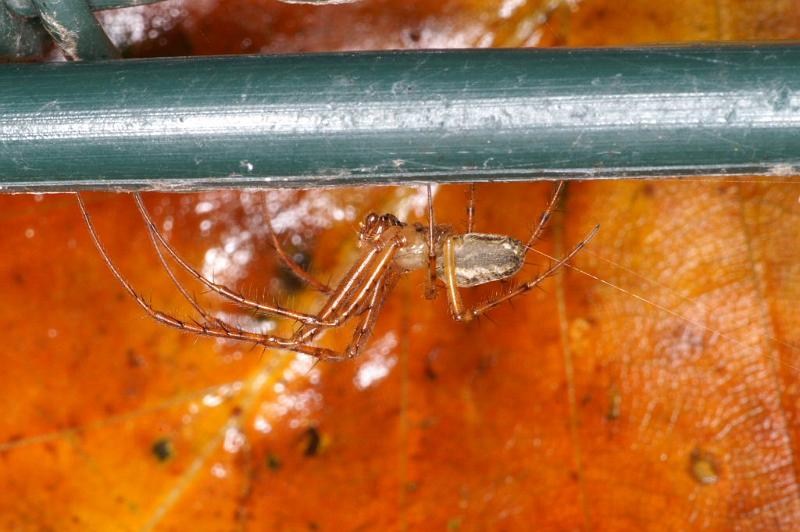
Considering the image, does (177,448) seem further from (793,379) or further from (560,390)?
(793,379)

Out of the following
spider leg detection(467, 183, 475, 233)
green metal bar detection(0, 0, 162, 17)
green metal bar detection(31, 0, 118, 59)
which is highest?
green metal bar detection(0, 0, 162, 17)

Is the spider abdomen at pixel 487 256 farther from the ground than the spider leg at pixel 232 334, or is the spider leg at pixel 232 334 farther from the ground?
the spider abdomen at pixel 487 256

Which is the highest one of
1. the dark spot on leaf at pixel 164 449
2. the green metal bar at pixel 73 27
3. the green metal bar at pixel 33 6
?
the green metal bar at pixel 33 6

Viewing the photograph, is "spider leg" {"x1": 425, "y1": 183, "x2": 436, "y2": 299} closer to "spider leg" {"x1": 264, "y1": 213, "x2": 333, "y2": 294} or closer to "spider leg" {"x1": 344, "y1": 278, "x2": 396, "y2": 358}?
"spider leg" {"x1": 344, "y1": 278, "x2": 396, "y2": 358}

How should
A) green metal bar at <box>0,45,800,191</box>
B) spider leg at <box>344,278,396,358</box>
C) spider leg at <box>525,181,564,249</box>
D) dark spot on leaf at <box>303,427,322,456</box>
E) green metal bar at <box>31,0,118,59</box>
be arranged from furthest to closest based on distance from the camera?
dark spot on leaf at <box>303,427,322,456</box>, spider leg at <box>344,278,396,358</box>, spider leg at <box>525,181,564,249</box>, green metal bar at <box>31,0,118,59</box>, green metal bar at <box>0,45,800,191</box>

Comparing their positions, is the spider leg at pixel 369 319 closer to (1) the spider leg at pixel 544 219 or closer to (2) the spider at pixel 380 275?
(2) the spider at pixel 380 275

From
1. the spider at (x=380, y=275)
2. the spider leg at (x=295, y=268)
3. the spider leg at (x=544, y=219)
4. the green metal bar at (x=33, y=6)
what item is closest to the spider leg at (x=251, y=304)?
the spider at (x=380, y=275)

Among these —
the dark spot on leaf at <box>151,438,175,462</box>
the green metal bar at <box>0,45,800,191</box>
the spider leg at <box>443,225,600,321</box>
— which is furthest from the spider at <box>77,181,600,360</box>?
the green metal bar at <box>0,45,800,191</box>
